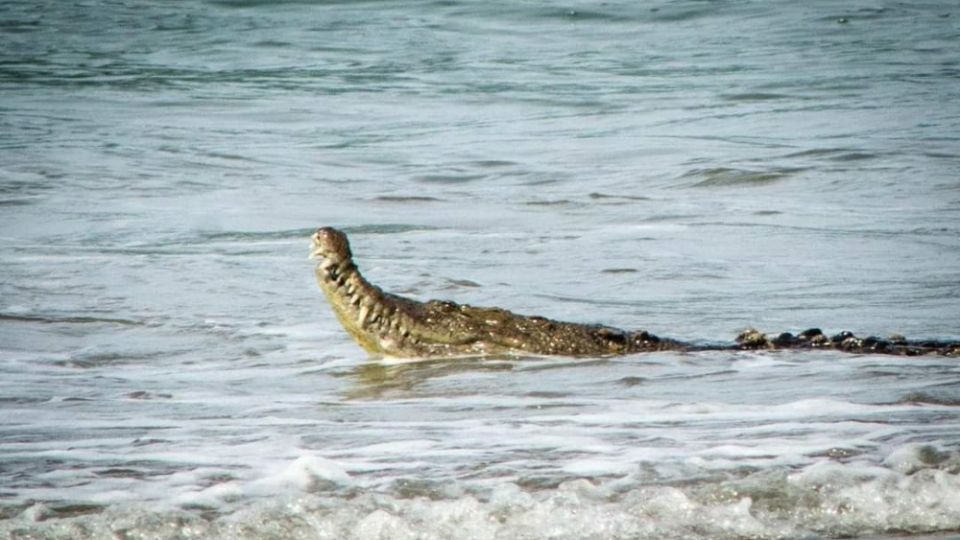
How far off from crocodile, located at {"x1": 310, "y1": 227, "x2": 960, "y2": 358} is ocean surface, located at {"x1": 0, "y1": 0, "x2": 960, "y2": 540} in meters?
0.10

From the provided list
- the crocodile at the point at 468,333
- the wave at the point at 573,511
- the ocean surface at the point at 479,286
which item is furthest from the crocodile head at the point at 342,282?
the wave at the point at 573,511

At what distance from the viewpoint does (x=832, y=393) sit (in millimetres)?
6133

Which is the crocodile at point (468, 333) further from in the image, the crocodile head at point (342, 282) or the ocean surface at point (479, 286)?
the ocean surface at point (479, 286)

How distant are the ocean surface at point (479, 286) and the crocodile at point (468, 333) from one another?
10 cm

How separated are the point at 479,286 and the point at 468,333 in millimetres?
2416

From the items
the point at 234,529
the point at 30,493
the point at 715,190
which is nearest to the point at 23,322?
the point at 30,493

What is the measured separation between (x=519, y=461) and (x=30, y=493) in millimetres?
1395

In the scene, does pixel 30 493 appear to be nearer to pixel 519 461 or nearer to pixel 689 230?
pixel 519 461

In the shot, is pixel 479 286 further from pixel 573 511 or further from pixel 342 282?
pixel 573 511

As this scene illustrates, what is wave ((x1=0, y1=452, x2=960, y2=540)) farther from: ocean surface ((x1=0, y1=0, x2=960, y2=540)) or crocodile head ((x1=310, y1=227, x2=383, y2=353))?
crocodile head ((x1=310, y1=227, x2=383, y2=353))

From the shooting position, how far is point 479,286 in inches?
372

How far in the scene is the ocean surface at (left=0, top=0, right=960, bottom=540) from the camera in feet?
15.8

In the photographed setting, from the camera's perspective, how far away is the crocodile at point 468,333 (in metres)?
6.92

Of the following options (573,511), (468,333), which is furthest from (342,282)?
(573,511)
